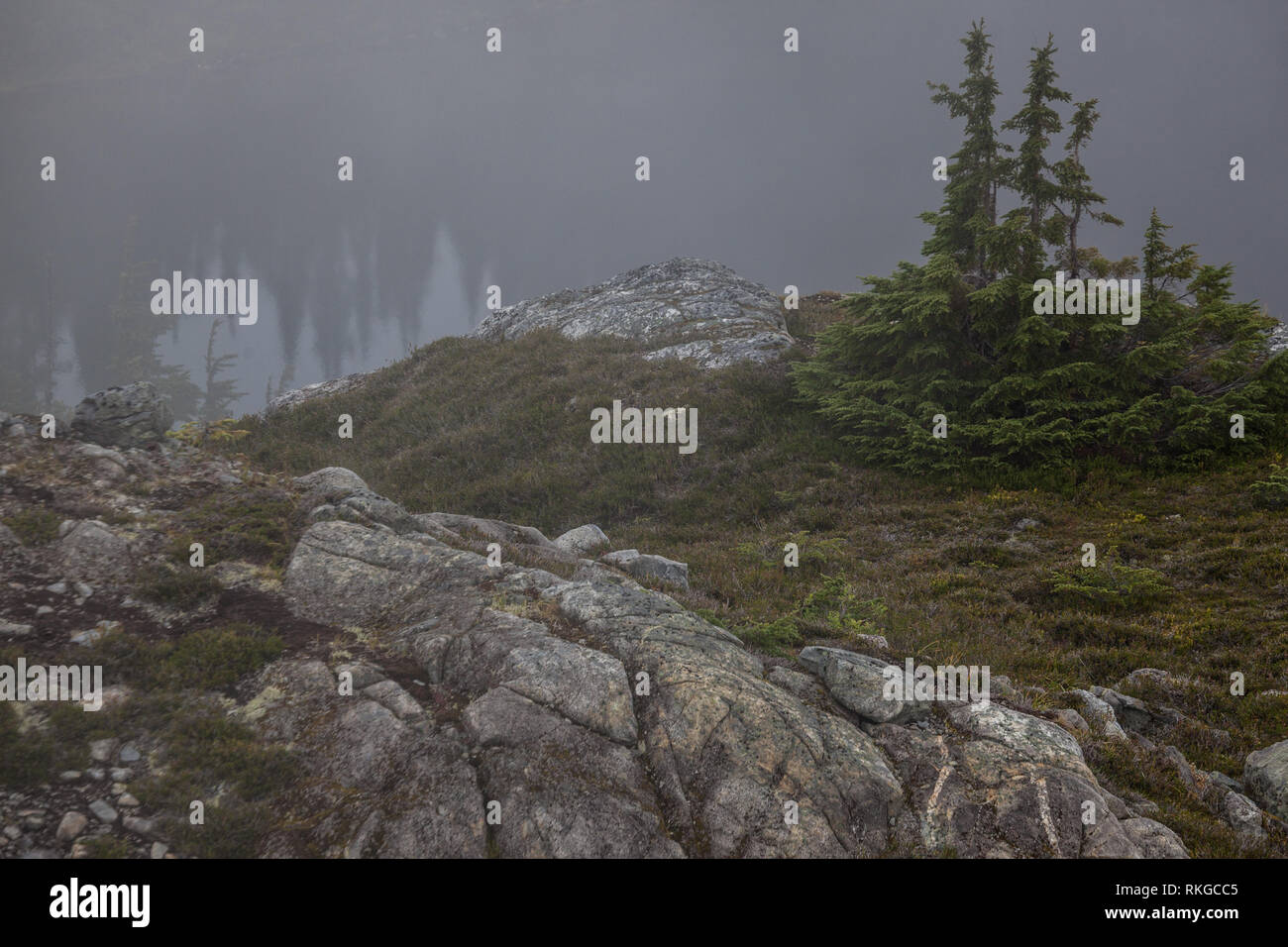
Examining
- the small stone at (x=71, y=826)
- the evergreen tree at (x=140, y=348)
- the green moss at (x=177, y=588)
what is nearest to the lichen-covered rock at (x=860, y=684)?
the small stone at (x=71, y=826)

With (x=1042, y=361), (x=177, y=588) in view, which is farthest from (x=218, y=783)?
(x=1042, y=361)

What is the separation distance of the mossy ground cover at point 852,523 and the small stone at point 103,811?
238 inches

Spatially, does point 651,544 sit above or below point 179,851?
above

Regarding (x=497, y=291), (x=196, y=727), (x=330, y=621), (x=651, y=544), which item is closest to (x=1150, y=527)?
(x=651, y=544)

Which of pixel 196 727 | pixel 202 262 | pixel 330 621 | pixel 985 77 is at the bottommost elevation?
pixel 196 727

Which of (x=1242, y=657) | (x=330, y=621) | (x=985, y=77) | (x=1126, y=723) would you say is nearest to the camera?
(x=330, y=621)

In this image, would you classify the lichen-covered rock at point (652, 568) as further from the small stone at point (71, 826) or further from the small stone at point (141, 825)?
the small stone at point (71, 826)

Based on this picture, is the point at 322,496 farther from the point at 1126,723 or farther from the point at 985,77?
the point at 985,77

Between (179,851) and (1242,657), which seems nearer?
(179,851)

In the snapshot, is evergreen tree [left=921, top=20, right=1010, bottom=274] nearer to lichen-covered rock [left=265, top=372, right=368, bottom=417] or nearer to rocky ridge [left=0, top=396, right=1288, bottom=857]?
rocky ridge [left=0, top=396, right=1288, bottom=857]

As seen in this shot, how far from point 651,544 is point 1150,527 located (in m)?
10.1

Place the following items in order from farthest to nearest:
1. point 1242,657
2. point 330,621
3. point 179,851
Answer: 1. point 1242,657
2. point 330,621
3. point 179,851

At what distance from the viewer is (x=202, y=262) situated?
197500mm

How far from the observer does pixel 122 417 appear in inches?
366
